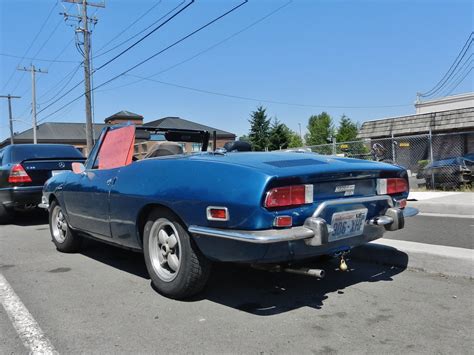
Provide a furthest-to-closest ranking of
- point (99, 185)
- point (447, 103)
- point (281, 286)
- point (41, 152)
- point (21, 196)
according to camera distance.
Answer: point (447, 103)
point (41, 152)
point (21, 196)
point (99, 185)
point (281, 286)

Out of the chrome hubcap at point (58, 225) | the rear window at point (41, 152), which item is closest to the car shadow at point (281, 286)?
the chrome hubcap at point (58, 225)

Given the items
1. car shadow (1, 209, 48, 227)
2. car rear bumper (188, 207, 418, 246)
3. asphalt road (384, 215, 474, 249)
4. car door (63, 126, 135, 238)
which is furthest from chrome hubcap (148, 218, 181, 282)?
car shadow (1, 209, 48, 227)

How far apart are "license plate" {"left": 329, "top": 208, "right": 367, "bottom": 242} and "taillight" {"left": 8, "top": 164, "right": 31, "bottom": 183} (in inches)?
259

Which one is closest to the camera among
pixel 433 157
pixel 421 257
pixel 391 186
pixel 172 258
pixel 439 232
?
pixel 172 258

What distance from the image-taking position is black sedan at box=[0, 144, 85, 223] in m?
8.05

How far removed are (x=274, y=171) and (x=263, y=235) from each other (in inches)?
18.2

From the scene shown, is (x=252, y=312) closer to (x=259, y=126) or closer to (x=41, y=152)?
(x=41, y=152)

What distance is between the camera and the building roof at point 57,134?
5921 centimetres

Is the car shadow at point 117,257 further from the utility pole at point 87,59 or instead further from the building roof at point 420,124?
the building roof at point 420,124

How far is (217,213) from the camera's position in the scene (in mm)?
3168

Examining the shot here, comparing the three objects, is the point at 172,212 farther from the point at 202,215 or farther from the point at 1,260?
the point at 1,260

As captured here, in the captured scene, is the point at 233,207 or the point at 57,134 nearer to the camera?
the point at 233,207

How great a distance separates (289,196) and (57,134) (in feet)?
207

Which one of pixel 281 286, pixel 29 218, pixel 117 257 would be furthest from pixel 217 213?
pixel 29 218
